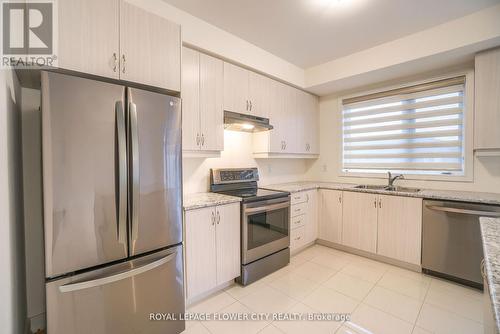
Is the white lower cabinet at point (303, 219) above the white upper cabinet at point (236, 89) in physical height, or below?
below

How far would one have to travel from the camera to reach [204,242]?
2016mm

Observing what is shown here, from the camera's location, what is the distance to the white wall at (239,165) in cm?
253

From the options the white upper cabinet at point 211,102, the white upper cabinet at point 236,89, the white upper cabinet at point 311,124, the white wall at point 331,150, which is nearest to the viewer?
the white upper cabinet at point 211,102

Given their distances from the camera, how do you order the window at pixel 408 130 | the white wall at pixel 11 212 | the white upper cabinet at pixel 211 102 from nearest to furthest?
1. the white wall at pixel 11 212
2. the white upper cabinet at pixel 211 102
3. the window at pixel 408 130

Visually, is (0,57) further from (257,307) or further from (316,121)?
(316,121)

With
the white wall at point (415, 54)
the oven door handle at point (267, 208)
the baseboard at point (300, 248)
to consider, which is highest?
the white wall at point (415, 54)

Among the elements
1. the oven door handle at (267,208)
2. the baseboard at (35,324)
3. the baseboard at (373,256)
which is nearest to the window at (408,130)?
the baseboard at (373,256)

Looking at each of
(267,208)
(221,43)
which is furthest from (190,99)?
(267,208)

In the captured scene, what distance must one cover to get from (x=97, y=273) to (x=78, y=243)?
0.21 meters

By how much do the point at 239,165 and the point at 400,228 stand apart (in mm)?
2128

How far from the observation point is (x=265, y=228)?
8.14 feet

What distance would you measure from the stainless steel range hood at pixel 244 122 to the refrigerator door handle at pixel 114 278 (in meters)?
1.53

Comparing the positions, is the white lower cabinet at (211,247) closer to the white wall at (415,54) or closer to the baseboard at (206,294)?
the baseboard at (206,294)

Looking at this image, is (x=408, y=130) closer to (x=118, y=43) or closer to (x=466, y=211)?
(x=466, y=211)
